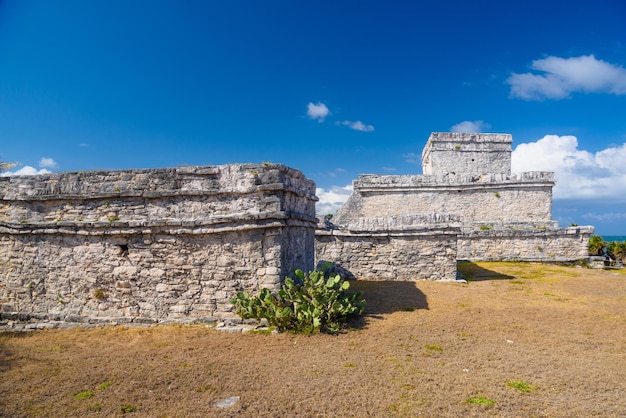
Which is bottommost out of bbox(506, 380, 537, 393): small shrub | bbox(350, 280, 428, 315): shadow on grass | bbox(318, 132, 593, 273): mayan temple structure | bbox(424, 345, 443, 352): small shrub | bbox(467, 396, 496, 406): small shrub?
bbox(467, 396, 496, 406): small shrub

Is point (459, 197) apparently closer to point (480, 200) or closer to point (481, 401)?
point (480, 200)

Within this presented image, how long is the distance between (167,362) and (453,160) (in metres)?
19.6

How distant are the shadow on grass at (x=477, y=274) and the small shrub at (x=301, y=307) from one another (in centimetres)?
759

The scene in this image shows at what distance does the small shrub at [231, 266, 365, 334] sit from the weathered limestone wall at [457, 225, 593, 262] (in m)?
12.8

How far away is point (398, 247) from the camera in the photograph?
1309 centimetres

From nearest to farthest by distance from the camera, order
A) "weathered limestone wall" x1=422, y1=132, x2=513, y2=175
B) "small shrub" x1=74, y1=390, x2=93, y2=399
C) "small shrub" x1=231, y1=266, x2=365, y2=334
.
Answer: "small shrub" x1=74, y1=390, x2=93, y2=399, "small shrub" x1=231, y1=266, x2=365, y2=334, "weathered limestone wall" x1=422, y1=132, x2=513, y2=175

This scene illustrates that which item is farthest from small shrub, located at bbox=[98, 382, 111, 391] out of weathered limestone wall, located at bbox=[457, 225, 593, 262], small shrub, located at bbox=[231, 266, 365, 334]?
weathered limestone wall, located at bbox=[457, 225, 593, 262]

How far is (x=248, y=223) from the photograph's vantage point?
7887 mm

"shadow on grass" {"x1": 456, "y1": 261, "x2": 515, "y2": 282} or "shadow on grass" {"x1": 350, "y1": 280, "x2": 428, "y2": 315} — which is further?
"shadow on grass" {"x1": 456, "y1": 261, "x2": 515, "y2": 282}

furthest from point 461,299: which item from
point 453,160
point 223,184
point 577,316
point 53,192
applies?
point 453,160

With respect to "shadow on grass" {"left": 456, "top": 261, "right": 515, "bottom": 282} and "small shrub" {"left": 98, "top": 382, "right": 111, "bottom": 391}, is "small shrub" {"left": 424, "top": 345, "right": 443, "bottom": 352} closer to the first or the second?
"small shrub" {"left": 98, "top": 382, "right": 111, "bottom": 391}

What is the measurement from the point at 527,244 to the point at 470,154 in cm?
615

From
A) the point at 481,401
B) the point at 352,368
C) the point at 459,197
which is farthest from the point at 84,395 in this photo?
the point at 459,197

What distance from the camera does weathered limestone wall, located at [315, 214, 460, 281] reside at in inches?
507
